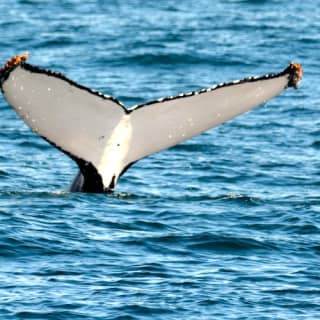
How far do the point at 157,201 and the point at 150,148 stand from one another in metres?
2.03

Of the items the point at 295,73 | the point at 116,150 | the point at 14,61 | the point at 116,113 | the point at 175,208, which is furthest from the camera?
the point at 175,208

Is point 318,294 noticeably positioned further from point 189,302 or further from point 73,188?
point 73,188

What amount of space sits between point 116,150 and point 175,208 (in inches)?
65.3

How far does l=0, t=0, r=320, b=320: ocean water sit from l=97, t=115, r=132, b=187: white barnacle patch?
565 mm

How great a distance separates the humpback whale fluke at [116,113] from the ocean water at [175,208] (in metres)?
0.87

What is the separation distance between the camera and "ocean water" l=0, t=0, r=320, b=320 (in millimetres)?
11602

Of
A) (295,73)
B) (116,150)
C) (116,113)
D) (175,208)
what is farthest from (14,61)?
(175,208)

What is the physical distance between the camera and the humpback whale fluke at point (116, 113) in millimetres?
12555

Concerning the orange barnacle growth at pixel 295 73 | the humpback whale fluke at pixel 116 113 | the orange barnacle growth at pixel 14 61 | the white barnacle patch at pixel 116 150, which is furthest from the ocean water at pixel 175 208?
the orange barnacle growth at pixel 14 61

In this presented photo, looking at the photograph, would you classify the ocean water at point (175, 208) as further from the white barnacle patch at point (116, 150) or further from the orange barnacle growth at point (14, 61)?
the orange barnacle growth at point (14, 61)

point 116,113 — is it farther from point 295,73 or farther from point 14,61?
point 295,73

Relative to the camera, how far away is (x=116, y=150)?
1359cm

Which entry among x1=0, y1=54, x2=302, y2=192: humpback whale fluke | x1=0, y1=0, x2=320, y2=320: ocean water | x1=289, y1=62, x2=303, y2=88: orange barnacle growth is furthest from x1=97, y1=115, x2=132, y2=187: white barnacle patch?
x1=289, y1=62, x2=303, y2=88: orange barnacle growth

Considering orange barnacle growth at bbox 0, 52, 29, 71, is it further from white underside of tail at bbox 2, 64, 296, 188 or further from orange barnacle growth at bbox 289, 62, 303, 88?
orange barnacle growth at bbox 289, 62, 303, 88
